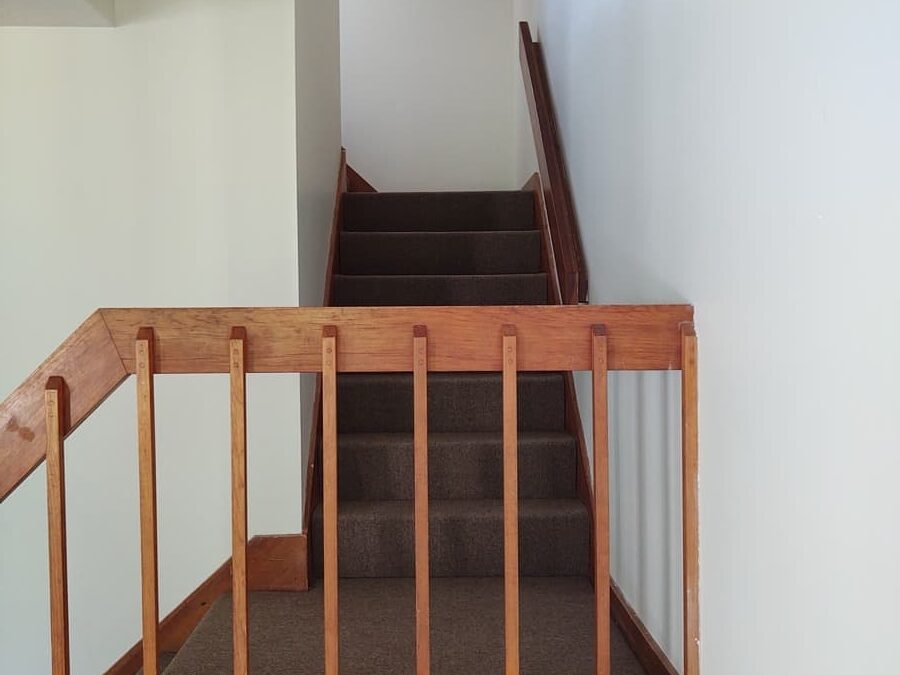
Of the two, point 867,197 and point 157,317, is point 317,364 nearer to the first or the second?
point 157,317

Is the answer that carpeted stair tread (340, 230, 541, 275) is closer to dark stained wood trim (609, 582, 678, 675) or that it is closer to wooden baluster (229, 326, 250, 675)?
dark stained wood trim (609, 582, 678, 675)

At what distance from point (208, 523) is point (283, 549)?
0.24 m

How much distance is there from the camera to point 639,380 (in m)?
2.08

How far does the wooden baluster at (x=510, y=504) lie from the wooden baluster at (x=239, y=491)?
1.48ft

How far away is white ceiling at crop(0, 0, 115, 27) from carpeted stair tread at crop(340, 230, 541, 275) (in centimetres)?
140

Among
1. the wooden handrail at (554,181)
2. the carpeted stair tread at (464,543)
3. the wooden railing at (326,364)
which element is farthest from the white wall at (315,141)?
the wooden railing at (326,364)

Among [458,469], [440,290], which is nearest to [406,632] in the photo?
[458,469]

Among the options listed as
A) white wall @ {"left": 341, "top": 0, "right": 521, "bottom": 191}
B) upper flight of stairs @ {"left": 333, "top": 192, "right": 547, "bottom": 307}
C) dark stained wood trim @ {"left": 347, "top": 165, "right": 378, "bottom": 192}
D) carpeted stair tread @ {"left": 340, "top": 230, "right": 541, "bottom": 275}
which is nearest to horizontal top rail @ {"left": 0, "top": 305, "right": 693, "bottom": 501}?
upper flight of stairs @ {"left": 333, "top": 192, "right": 547, "bottom": 307}

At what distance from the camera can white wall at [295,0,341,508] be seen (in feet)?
8.92

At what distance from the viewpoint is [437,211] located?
4.07 meters

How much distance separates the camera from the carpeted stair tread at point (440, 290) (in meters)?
3.45

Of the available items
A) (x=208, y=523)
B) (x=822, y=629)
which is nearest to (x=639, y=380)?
(x=822, y=629)

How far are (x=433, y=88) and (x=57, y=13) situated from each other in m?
2.57

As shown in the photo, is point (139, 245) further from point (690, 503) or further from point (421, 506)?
point (690, 503)
